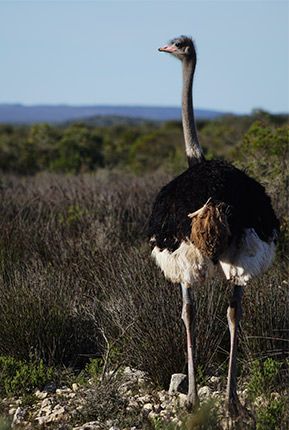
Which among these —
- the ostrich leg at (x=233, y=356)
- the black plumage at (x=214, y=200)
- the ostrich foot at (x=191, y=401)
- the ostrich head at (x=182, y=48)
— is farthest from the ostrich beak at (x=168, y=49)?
the ostrich foot at (x=191, y=401)

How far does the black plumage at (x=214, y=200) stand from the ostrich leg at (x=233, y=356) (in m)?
0.37

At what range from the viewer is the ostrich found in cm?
391

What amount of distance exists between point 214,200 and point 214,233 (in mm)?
199

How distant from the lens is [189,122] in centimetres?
496

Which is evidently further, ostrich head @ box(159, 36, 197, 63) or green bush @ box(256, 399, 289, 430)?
ostrich head @ box(159, 36, 197, 63)

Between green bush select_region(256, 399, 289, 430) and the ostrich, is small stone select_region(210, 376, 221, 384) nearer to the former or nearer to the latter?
the ostrich

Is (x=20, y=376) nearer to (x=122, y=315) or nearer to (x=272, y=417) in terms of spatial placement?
(x=122, y=315)

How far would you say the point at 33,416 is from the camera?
4.41m

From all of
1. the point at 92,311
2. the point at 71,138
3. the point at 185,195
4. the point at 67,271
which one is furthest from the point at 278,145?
the point at 71,138

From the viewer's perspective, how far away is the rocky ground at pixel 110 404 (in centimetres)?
415

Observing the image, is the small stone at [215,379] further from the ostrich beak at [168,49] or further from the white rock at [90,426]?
the ostrich beak at [168,49]

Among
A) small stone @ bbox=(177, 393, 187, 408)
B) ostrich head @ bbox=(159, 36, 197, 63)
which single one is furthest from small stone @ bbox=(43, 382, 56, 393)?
ostrich head @ bbox=(159, 36, 197, 63)

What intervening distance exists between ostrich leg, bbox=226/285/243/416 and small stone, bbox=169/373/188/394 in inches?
17.3

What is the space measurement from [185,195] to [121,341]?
121 centimetres
